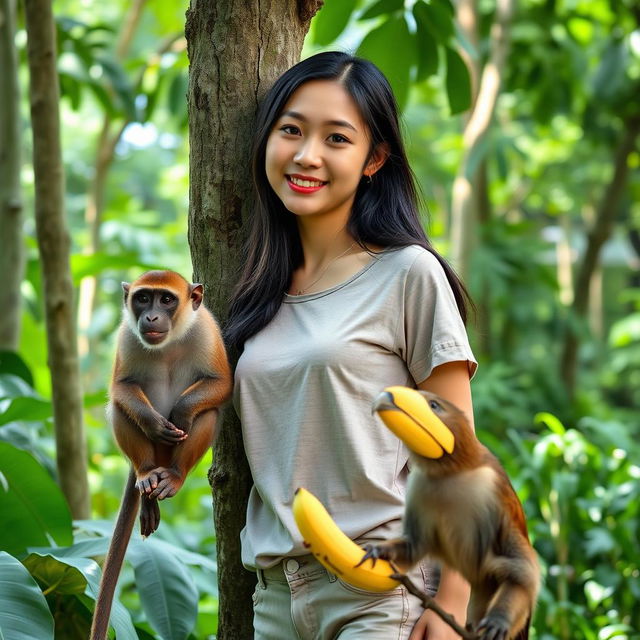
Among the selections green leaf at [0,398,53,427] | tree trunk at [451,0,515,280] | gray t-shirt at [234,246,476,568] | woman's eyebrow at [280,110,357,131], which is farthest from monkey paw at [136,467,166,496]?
tree trunk at [451,0,515,280]

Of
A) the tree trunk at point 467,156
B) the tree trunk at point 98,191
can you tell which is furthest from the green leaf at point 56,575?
the tree trunk at point 467,156

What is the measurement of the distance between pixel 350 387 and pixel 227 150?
1003 mm

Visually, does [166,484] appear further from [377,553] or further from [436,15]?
[436,15]

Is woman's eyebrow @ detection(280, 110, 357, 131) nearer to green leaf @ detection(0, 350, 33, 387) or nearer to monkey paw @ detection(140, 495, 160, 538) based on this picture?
monkey paw @ detection(140, 495, 160, 538)

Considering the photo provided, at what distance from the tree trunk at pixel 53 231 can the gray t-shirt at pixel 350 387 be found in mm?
1712

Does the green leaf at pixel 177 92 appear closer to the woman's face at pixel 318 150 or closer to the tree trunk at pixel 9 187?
the tree trunk at pixel 9 187

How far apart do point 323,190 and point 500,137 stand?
5.69 meters

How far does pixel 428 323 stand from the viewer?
2.39 meters

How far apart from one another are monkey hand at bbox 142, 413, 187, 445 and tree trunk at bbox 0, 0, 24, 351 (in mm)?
2268

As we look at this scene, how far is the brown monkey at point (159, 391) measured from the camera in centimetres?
265

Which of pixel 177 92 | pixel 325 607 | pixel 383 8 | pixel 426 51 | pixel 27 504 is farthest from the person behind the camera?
pixel 177 92

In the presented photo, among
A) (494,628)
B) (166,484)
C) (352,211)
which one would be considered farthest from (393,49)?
(494,628)

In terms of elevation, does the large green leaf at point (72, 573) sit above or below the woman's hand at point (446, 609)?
below

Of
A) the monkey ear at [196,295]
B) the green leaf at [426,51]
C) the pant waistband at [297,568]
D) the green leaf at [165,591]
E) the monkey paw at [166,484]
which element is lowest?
the green leaf at [165,591]
